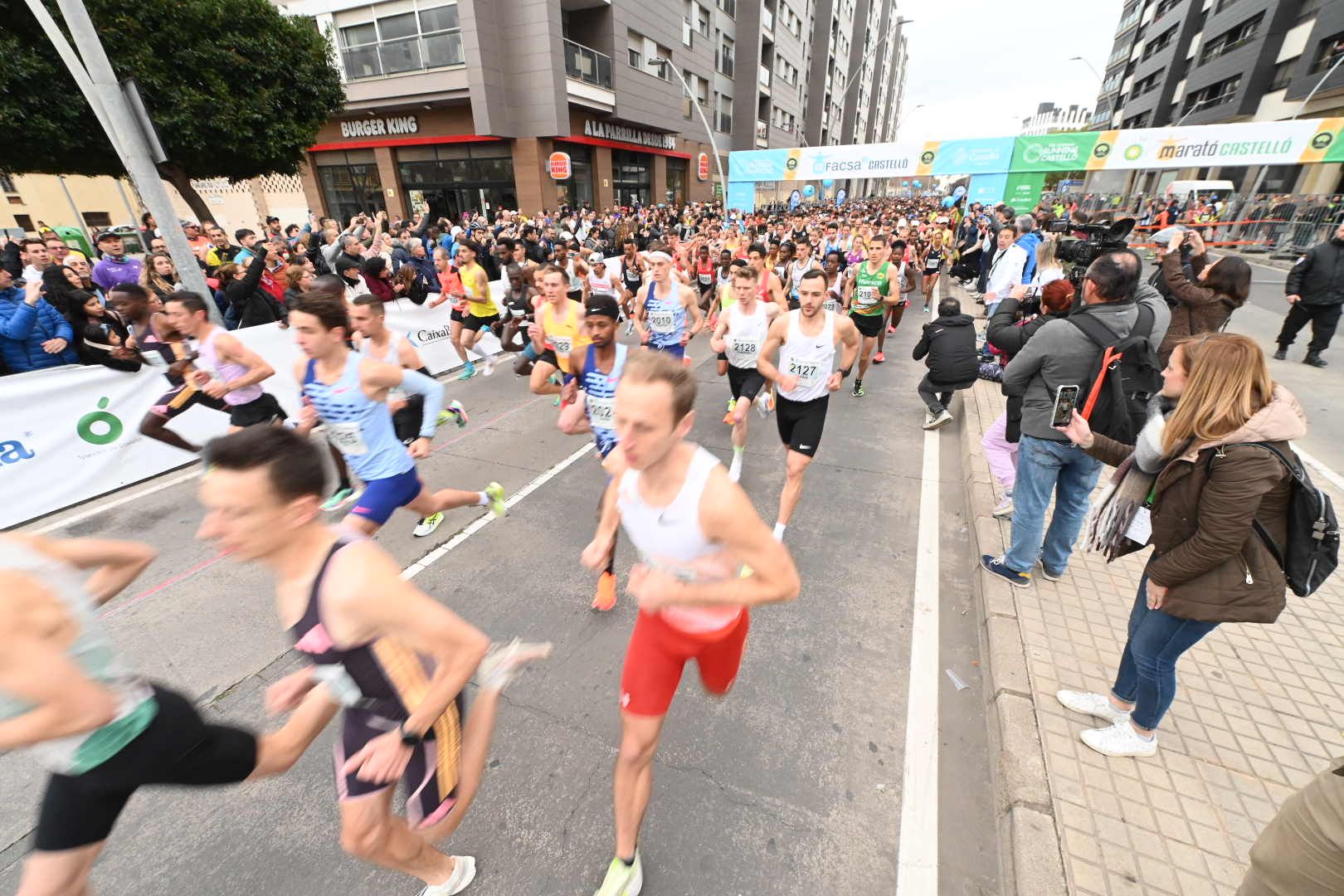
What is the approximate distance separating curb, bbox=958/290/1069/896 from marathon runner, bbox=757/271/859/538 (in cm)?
151

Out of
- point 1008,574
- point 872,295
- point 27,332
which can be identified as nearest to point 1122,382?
point 1008,574

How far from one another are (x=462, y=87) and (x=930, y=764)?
26.1 metres

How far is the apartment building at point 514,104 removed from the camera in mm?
21531

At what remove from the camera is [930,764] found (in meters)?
2.79

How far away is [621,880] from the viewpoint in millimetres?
2203

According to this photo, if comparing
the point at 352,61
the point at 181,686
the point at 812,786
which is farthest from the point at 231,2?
the point at 812,786

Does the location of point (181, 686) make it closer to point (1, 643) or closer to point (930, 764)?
point (1, 643)

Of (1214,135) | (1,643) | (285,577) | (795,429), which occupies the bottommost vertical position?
(795,429)

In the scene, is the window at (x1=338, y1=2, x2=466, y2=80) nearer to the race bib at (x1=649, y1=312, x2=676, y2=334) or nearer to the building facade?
the race bib at (x1=649, y1=312, x2=676, y2=334)

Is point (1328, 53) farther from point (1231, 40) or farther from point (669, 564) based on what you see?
point (669, 564)

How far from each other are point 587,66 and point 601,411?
2525cm

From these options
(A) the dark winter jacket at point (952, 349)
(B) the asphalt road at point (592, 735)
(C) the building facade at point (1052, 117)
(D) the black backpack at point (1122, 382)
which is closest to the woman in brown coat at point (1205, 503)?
(D) the black backpack at point (1122, 382)

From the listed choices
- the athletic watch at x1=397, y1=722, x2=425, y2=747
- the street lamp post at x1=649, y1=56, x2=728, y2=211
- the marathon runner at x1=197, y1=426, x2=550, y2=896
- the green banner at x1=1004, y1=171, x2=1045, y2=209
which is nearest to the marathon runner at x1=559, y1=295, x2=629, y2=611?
the marathon runner at x1=197, y1=426, x2=550, y2=896

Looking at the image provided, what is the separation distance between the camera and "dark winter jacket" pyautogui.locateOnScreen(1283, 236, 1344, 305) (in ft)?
25.5
